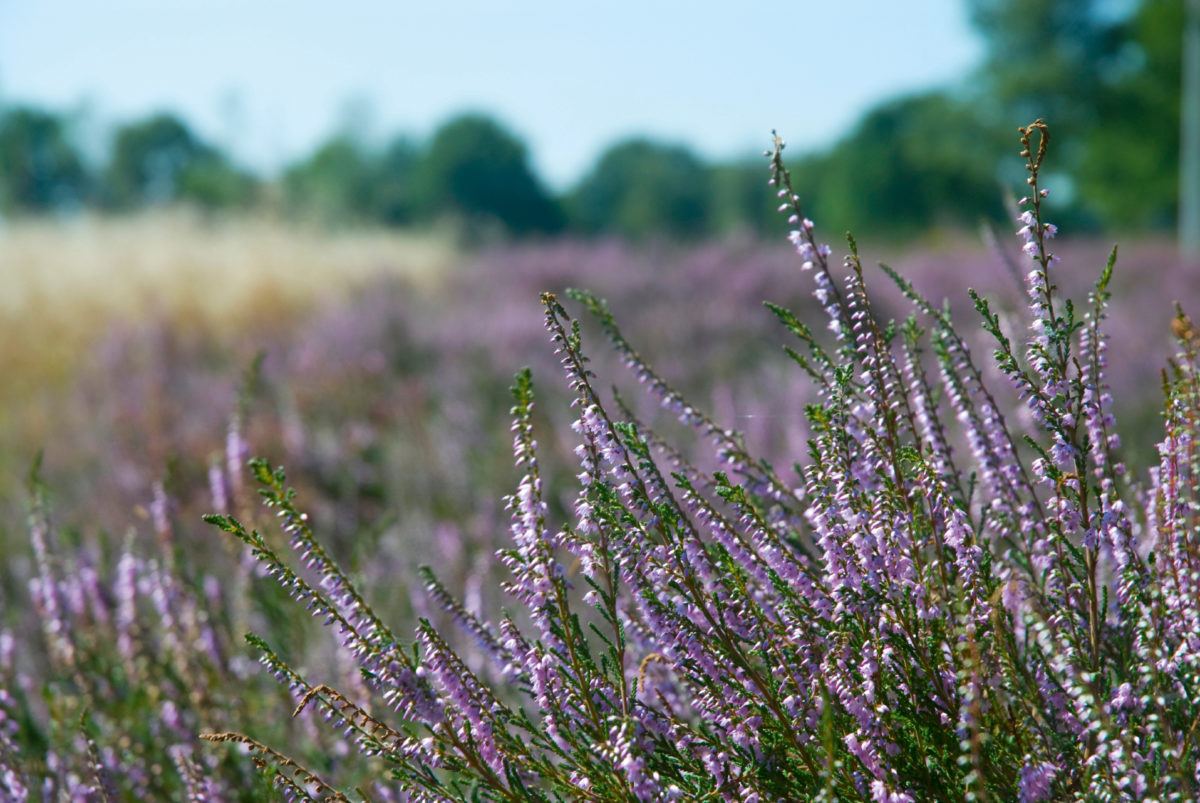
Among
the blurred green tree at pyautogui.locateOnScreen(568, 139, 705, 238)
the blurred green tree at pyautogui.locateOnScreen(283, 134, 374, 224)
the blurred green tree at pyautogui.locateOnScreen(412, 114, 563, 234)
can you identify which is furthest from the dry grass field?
the blurred green tree at pyautogui.locateOnScreen(568, 139, 705, 238)

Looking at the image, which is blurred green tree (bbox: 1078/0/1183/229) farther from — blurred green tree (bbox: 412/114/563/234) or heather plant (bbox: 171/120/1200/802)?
heather plant (bbox: 171/120/1200/802)

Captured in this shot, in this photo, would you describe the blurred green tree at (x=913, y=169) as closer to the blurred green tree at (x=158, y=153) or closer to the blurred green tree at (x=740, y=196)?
the blurred green tree at (x=740, y=196)

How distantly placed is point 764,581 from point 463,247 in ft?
69.6

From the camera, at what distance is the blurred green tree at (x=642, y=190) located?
73.3 meters

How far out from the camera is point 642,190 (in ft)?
247

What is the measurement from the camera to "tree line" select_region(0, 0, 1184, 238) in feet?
128

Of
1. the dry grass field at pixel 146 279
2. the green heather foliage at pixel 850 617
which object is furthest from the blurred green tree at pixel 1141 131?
the green heather foliage at pixel 850 617

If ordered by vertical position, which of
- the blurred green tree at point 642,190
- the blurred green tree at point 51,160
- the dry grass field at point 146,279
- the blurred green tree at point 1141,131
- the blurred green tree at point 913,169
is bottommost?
the dry grass field at point 146,279

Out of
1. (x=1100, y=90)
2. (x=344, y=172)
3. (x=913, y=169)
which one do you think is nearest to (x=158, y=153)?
(x=344, y=172)

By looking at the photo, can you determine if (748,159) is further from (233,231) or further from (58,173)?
(233,231)

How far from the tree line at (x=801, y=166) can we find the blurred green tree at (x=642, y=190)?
161 mm

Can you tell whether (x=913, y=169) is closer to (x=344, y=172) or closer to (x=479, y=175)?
(x=479, y=175)

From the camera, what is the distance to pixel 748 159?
239ft

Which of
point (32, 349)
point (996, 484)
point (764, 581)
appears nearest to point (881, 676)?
point (764, 581)
